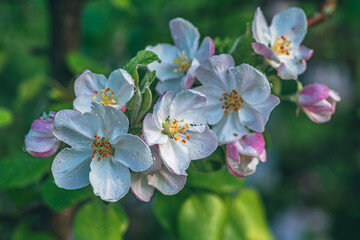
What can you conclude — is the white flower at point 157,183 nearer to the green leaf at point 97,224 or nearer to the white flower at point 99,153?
the white flower at point 99,153

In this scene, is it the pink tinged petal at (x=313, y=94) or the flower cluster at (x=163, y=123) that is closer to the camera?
the flower cluster at (x=163, y=123)

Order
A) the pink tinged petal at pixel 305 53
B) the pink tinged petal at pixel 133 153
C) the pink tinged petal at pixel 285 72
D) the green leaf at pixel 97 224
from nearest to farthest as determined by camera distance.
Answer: the pink tinged petal at pixel 133 153 < the pink tinged petal at pixel 285 72 < the pink tinged petal at pixel 305 53 < the green leaf at pixel 97 224

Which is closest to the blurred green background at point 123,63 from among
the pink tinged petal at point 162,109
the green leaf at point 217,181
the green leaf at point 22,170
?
the green leaf at point 22,170

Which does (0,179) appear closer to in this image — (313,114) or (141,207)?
(313,114)

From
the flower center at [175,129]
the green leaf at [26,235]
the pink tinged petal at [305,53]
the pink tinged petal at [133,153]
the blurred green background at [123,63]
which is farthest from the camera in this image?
the blurred green background at [123,63]

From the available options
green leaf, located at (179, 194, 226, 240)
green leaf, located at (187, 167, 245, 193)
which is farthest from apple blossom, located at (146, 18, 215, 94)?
green leaf, located at (179, 194, 226, 240)

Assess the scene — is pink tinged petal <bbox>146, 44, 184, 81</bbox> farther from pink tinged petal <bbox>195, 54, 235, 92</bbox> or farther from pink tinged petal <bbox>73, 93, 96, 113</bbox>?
pink tinged petal <bbox>73, 93, 96, 113</bbox>

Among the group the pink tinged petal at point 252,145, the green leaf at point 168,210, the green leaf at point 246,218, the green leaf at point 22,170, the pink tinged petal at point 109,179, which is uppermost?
the pink tinged petal at point 252,145
